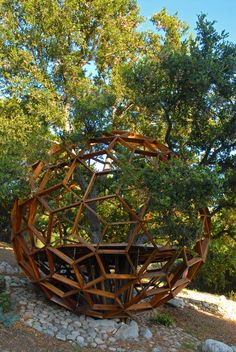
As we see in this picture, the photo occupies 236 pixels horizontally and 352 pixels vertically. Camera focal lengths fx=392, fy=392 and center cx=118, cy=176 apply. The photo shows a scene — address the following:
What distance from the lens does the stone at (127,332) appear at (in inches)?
367

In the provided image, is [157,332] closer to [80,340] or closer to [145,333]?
[145,333]

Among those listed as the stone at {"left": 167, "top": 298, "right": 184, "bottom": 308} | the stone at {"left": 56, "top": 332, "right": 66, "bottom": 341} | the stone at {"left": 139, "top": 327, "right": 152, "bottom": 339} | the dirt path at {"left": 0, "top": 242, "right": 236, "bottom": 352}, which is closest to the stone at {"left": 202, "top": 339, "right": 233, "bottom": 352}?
the dirt path at {"left": 0, "top": 242, "right": 236, "bottom": 352}

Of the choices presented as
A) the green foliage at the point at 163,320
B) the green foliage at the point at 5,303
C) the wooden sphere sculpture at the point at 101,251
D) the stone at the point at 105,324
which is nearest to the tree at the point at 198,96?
the wooden sphere sculpture at the point at 101,251

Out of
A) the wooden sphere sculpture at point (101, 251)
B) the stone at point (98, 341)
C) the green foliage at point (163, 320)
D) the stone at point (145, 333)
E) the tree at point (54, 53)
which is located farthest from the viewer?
the tree at point (54, 53)

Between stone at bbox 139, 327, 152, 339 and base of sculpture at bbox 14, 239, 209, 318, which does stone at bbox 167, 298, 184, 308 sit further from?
stone at bbox 139, 327, 152, 339

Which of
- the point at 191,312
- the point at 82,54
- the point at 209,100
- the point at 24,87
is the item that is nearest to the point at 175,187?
the point at 209,100

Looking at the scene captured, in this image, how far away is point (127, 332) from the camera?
946 cm

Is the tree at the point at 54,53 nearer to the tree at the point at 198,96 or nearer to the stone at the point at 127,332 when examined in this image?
the tree at the point at 198,96

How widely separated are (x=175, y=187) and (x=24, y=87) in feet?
34.9

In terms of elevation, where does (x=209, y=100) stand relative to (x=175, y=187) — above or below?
above

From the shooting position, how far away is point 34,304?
9.98 metres

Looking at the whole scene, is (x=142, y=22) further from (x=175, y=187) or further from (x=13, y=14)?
(x=175, y=187)

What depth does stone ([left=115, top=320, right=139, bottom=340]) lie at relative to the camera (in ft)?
30.6

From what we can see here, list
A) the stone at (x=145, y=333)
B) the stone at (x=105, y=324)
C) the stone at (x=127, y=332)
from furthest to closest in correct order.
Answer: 1. the stone at (x=145, y=333)
2. the stone at (x=105, y=324)
3. the stone at (x=127, y=332)
